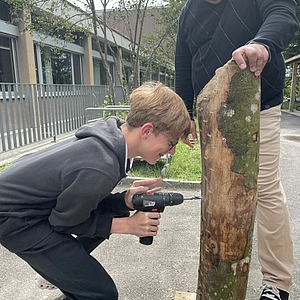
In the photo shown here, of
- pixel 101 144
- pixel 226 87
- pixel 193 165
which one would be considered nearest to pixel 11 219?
pixel 101 144

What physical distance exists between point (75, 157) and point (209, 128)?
597mm

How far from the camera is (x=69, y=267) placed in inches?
62.7

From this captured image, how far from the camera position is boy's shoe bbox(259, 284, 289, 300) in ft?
6.03

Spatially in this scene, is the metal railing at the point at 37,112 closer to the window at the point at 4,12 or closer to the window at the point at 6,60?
the window at the point at 6,60

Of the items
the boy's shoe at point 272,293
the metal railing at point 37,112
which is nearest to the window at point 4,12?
the metal railing at point 37,112

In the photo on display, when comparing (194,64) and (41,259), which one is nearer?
(41,259)

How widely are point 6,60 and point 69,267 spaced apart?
9177 millimetres

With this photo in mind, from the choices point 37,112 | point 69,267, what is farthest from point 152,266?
point 37,112

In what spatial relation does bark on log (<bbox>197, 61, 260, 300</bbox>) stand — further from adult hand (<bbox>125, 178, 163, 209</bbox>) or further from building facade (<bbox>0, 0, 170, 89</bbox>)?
building facade (<bbox>0, 0, 170, 89</bbox>)

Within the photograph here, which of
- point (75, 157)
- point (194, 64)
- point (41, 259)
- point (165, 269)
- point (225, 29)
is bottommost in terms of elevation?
point (165, 269)

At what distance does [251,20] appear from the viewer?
1.81 meters

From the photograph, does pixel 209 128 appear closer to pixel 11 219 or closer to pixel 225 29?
pixel 225 29

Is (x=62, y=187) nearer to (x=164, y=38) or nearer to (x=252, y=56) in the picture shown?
(x=252, y=56)

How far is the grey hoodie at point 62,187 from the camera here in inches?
57.2
